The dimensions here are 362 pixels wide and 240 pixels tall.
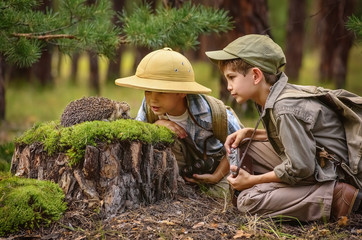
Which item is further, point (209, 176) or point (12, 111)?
point (12, 111)

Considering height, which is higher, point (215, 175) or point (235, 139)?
point (235, 139)

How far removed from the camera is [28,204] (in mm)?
3051

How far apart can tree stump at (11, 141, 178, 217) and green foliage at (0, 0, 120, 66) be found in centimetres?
151

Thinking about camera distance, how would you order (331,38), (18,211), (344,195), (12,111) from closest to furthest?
1. (18,211)
2. (344,195)
3. (12,111)
4. (331,38)

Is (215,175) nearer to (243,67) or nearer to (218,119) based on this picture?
(218,119)

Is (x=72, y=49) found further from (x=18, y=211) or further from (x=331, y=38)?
(x=331, y=38)

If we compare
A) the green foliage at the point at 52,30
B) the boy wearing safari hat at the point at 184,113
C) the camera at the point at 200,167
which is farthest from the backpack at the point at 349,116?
the green foliage at the point at 52,30

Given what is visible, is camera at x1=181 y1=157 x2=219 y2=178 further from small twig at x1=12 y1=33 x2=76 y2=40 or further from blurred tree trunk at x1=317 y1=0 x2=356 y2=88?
blurred tree trunk at x1=317 y1=0 x2=356 y2=88

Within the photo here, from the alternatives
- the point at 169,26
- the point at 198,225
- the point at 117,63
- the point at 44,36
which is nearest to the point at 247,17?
the point at 169,26

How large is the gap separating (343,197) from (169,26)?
2.48 metres

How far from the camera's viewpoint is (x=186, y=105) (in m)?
4.18

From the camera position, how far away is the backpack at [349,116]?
10.5ft

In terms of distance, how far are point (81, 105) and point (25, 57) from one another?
1343 mm

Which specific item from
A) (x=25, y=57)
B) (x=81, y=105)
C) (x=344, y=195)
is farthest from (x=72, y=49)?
(x=344, y=195)
